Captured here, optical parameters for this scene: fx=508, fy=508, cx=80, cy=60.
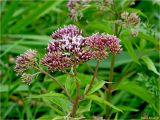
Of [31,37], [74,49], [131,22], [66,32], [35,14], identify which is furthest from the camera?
[35,14]

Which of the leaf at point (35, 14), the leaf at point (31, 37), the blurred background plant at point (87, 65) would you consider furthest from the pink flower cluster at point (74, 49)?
the leaf at point (35, 14)

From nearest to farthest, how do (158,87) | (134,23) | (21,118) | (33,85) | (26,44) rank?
(134,23) → (158,87) → (21,118) → (33,85) → (26,44)

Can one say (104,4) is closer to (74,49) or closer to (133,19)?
(133,19)

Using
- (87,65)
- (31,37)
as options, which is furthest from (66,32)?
(31,37)

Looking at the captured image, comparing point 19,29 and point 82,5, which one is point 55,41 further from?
point 19,29

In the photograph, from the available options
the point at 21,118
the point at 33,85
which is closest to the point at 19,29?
the point at 33,85

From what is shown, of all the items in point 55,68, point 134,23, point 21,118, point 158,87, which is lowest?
point 21,118

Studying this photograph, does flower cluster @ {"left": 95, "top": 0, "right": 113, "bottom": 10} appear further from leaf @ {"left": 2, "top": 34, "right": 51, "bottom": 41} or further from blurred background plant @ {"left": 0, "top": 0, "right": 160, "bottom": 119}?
leaf @ {"left": 2, "top": 34, "right": 51, "bottom": 41}
